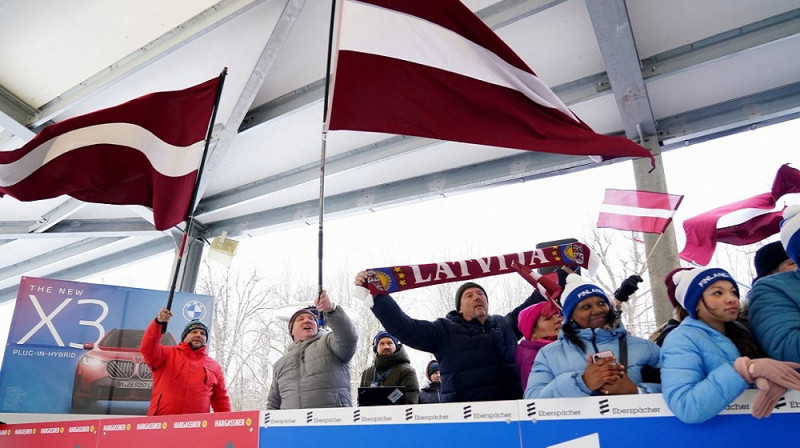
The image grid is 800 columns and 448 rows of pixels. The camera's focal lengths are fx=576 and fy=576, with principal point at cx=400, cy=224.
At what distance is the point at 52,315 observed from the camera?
20.9 feet

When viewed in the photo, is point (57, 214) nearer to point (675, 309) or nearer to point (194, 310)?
point (194, 310)

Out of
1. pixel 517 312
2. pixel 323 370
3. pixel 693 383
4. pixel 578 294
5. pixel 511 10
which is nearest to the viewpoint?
pixel 693 383

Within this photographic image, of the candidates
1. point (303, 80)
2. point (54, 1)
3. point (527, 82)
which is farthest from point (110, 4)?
point (527, 82)

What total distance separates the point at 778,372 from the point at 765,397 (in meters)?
0.11

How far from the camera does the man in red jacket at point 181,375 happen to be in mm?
4469

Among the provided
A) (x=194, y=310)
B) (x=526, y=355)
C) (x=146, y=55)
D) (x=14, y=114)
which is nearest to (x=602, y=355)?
(x=526, y=355)

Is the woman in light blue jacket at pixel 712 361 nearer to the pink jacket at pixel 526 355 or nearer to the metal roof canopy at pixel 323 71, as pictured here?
the pink jacket at pixel 526 355

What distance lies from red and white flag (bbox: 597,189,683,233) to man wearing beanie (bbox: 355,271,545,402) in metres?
2.14

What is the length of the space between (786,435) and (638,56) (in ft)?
14.1

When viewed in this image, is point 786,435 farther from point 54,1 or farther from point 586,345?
point 54,1

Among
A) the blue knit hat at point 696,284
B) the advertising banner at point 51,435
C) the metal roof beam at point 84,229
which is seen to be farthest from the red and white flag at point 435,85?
the metal roof beam at point 84,229

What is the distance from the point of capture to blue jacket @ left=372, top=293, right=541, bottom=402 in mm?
3365

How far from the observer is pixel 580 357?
2518 millimetres

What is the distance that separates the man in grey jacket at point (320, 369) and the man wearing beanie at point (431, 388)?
3.08ft
